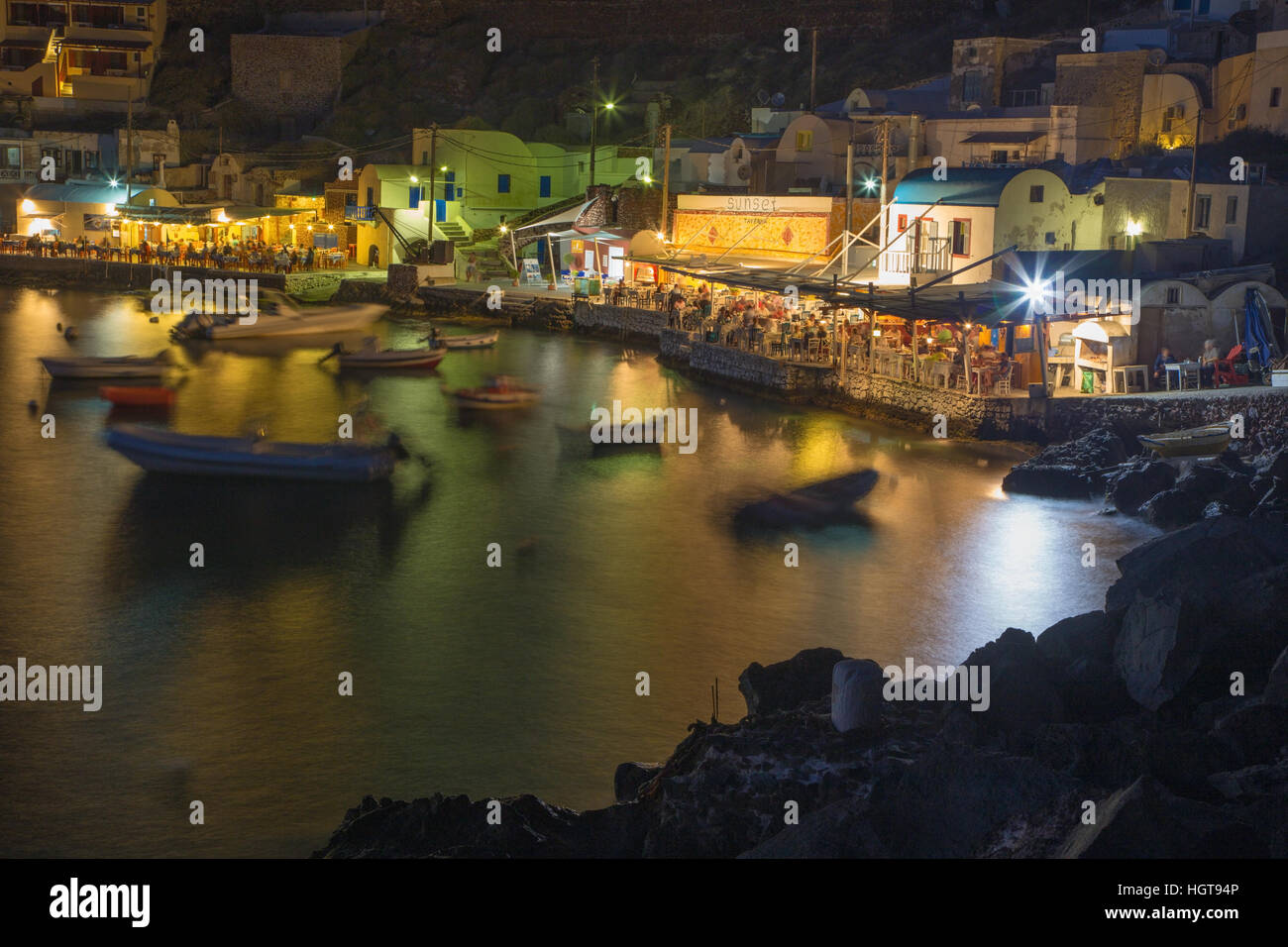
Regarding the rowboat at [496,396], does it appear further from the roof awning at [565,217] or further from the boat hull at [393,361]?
the roof awning at [565,217]

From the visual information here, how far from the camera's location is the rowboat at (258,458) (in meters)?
17.3

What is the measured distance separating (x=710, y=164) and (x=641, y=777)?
1061 inches

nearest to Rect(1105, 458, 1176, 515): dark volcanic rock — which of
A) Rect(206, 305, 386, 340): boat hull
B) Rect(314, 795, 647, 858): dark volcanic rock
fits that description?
Rect(314, 795, 647, 858): dark volcanic rock

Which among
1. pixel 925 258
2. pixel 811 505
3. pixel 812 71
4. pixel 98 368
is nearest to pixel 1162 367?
pixel 811 505

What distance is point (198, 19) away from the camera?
182ft

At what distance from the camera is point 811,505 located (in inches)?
655

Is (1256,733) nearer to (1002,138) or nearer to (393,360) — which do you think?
(393,360)

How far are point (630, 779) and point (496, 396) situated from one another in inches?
604

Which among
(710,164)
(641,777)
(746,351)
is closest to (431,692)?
(641,777)

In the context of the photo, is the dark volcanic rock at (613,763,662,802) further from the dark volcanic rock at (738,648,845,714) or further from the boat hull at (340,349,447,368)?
the boat hull at (340,349,447,368)

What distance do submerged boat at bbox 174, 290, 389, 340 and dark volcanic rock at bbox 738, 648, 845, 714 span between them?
23368 mm

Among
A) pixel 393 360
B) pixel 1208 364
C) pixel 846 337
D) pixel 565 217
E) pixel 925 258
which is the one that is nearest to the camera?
pixel 1208 364

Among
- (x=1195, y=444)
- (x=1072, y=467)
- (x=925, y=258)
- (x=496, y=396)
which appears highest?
(x=925, y=258)

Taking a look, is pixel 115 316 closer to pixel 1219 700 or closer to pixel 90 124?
pixel 90 124
